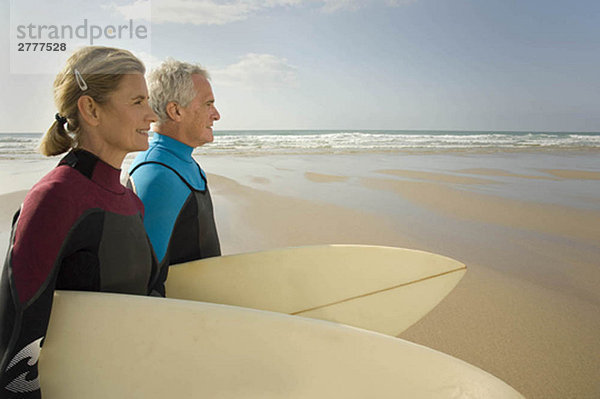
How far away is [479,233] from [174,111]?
3033mm

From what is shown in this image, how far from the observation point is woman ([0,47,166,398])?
804 millimetres

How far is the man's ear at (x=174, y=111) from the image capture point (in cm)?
163

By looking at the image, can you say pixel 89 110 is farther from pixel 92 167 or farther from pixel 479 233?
pixel 479 233

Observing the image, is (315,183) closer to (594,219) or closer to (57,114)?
(594,219)

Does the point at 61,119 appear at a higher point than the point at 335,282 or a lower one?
higher

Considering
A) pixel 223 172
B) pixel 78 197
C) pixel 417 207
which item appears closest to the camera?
pixel 78 197

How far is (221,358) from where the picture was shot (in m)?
1.03

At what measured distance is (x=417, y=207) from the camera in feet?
15.6

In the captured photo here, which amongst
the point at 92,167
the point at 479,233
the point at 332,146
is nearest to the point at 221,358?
the point at 92,167

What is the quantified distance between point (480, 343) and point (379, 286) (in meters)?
0.54

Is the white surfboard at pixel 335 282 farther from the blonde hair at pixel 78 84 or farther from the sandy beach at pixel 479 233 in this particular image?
the blonde hair at pixel 78 84

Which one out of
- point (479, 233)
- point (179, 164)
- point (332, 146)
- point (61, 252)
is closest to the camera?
point (61, 252)

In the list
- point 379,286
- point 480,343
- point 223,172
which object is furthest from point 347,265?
point 223,172

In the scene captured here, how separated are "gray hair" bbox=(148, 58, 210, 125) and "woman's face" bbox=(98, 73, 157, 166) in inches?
20.3
